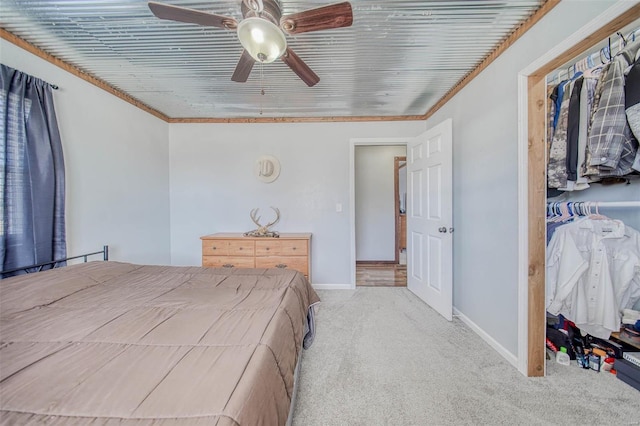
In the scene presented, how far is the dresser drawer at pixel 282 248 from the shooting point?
313cm

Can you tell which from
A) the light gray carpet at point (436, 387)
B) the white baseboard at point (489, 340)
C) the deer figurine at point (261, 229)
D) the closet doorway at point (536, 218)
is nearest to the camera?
the light gray carpet at point (436, 387)

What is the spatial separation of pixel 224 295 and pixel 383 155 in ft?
14.4

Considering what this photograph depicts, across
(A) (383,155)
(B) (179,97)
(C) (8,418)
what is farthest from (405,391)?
(A) (383,155)

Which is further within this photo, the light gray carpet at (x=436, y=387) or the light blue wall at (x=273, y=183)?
the light blue wall at (x=273, y=183)

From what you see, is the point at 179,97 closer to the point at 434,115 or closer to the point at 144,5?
the point at 144,5

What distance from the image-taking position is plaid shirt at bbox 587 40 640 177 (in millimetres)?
1582

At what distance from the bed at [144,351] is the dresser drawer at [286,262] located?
56.0 inches

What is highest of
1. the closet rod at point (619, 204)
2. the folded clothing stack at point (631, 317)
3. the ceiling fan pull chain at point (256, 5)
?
the ceiling fan pull chain at point (256, 5)

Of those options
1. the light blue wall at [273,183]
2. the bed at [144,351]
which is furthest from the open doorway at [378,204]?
the bed at [144,351]

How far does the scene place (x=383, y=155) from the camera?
5.14m

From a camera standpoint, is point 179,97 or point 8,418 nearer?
point 8,418

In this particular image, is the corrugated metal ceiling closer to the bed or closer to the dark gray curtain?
the dark gray curtain

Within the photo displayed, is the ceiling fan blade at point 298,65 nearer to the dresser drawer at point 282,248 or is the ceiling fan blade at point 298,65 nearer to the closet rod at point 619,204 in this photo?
the dresser drawer at point 282,248

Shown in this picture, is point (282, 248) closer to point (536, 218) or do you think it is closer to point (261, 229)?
point (261, 229)
